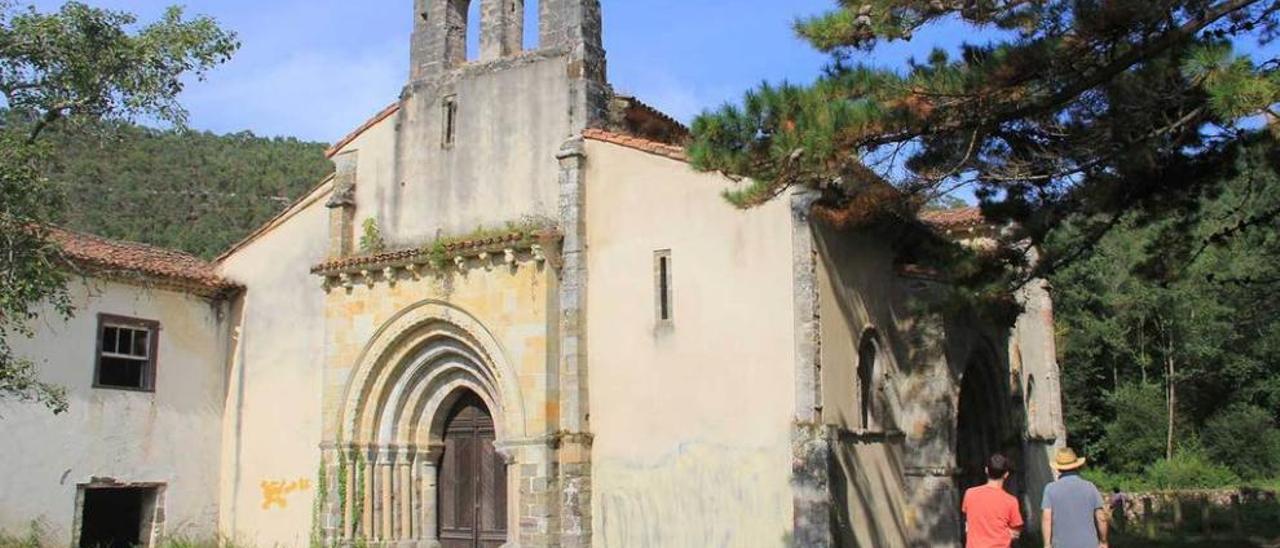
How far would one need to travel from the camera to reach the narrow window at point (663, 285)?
14.6m

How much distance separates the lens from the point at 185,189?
42375 millimetres

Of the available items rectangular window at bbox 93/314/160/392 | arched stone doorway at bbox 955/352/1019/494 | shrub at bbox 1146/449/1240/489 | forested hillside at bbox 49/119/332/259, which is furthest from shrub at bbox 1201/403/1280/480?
forested hillside at bbox 49/119/332/259

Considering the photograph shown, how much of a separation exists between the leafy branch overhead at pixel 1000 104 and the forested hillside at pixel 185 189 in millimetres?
29034

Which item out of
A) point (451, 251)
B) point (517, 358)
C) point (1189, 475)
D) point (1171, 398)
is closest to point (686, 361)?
point (517, 358)

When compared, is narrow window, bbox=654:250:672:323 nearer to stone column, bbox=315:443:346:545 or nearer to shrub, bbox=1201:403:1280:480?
stone column, bbox=315:443:346:545

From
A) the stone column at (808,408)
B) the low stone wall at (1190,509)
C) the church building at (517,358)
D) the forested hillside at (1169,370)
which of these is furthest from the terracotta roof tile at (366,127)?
the forested hillside at (1169,370)

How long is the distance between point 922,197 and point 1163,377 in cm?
2919

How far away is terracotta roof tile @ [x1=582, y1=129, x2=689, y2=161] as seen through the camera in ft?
48.5

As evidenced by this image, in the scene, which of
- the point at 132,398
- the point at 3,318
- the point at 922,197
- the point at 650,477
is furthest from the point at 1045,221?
the point at 132,398

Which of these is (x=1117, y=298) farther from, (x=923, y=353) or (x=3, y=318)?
(x=3, y=318)

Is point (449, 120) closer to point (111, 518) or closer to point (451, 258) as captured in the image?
point (451, 258)

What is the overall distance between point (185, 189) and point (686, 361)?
33.3 m

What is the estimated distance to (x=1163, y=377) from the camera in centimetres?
3606

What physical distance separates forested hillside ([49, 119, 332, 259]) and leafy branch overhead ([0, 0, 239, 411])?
85.6 feet
